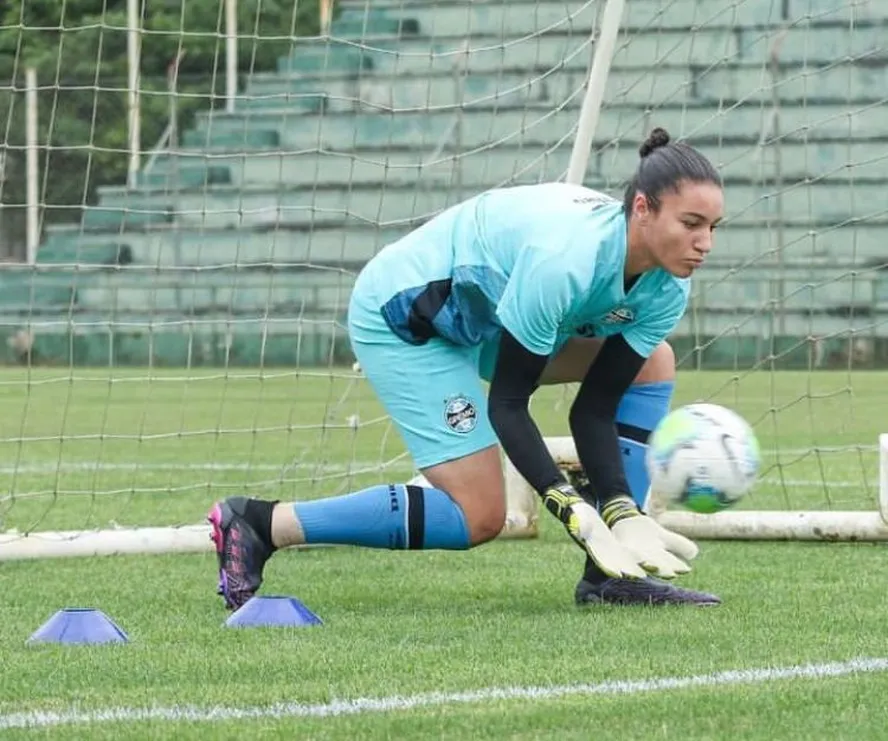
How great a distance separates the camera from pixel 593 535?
4.69 meters

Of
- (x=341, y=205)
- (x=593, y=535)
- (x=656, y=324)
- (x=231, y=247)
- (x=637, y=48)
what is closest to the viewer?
(x=593, y=535)

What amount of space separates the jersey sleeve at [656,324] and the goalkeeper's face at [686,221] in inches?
14.9

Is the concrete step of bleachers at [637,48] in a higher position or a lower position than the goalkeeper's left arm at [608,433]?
higher

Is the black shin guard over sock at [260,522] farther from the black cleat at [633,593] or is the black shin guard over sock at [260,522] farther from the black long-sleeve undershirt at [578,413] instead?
the black cleat at [633,593]

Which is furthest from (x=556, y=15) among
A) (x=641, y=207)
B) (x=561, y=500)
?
(x=561, y=500)

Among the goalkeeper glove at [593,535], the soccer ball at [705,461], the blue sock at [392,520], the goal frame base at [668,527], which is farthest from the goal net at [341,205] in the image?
the goalkeeper glove at [593,535]

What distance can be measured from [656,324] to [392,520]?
85 cm

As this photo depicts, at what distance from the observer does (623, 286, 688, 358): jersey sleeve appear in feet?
16.8

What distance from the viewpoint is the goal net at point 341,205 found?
27.1ft

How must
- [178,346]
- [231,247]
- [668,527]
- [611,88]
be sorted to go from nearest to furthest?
[668,527] → [611,88] → [231,247] → [178,346]

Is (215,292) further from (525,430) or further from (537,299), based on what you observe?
(537,299)

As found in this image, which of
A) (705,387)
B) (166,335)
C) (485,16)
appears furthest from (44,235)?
(485,16)

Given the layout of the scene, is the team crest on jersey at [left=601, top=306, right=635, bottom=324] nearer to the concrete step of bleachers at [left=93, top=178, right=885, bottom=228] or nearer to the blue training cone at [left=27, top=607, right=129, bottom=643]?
the blue training cone at [left=27, top=607, right=129, bottom=643]

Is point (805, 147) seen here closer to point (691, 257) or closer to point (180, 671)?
point (691, 257)
